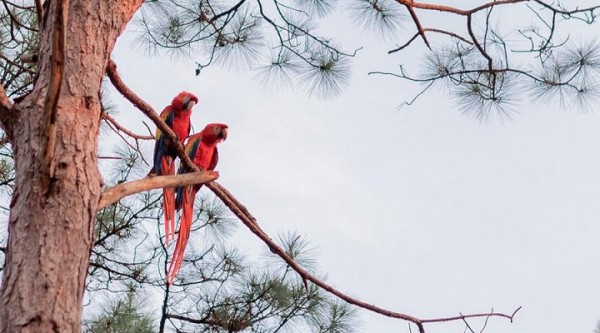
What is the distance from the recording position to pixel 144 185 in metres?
1.93

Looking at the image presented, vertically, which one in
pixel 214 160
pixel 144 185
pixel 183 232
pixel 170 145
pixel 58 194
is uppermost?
pixel 214 160

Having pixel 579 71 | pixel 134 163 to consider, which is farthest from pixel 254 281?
pixel 579 71

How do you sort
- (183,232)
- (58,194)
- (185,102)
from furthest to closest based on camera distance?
(185,102) < (183,232) < (58,194)

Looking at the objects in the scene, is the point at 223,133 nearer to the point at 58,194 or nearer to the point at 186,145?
the point at 186,145

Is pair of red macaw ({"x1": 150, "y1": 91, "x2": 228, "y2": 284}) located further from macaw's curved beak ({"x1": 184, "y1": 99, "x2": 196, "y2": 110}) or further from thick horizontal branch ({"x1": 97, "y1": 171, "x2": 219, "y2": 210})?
thick horizontal branch ({"x1": 97, "y1": 171, "x2": 219, "y2": 210})

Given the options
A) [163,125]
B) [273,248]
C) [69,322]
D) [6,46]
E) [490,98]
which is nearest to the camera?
[69,322]

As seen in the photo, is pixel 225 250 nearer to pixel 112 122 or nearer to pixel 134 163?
pixel 134 163

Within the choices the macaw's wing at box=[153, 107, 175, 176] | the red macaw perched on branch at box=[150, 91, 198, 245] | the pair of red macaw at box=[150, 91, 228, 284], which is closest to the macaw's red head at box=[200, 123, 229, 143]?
the pair of red macaw at box=[150, 91, 228, 284]

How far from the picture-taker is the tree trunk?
1.59 m

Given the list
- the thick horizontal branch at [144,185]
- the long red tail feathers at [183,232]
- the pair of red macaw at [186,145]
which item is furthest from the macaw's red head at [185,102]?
the thick horizontal branch at [144,185]

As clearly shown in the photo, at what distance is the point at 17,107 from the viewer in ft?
6.19

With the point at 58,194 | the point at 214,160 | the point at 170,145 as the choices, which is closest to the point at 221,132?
the point at 214,160

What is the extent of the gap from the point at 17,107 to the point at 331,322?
2.04 meters

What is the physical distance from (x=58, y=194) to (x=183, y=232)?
1.30 m
